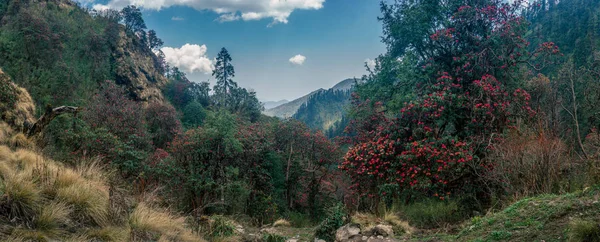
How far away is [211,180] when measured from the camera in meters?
13.4

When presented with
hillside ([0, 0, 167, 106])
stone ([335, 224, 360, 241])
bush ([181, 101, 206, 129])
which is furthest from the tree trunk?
bush ([181, 101, 206, 129])

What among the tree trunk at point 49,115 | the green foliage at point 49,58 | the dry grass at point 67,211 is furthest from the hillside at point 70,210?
the green foliage at point 49,58

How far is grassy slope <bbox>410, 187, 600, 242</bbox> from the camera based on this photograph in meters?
3.58

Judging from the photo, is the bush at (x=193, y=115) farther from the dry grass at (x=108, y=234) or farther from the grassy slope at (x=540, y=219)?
the grassy slope at (x=540, y=219)

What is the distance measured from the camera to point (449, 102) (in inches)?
334

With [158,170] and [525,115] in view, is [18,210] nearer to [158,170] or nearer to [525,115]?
[525,115]

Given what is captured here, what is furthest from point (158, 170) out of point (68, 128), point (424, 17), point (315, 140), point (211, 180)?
point (424, 17)

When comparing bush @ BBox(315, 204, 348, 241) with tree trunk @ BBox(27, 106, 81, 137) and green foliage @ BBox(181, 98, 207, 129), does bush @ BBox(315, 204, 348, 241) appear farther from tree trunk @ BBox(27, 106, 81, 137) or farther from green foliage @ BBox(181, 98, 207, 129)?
green foliage @ BBox(181, 98, 207, 129)

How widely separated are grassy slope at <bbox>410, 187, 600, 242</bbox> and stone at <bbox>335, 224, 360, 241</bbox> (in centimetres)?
187

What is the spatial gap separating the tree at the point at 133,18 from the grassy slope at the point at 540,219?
55.9 meters

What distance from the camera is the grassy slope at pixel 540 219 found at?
3.58 m

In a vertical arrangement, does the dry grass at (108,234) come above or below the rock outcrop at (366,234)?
above

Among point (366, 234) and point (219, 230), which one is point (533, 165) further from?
point (219, 230)

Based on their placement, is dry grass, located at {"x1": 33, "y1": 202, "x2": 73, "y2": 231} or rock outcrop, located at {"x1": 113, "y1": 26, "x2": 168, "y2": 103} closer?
dry grass, located at {"x1": 33, "y1": 202, "x2": 73, "y2": 231}
